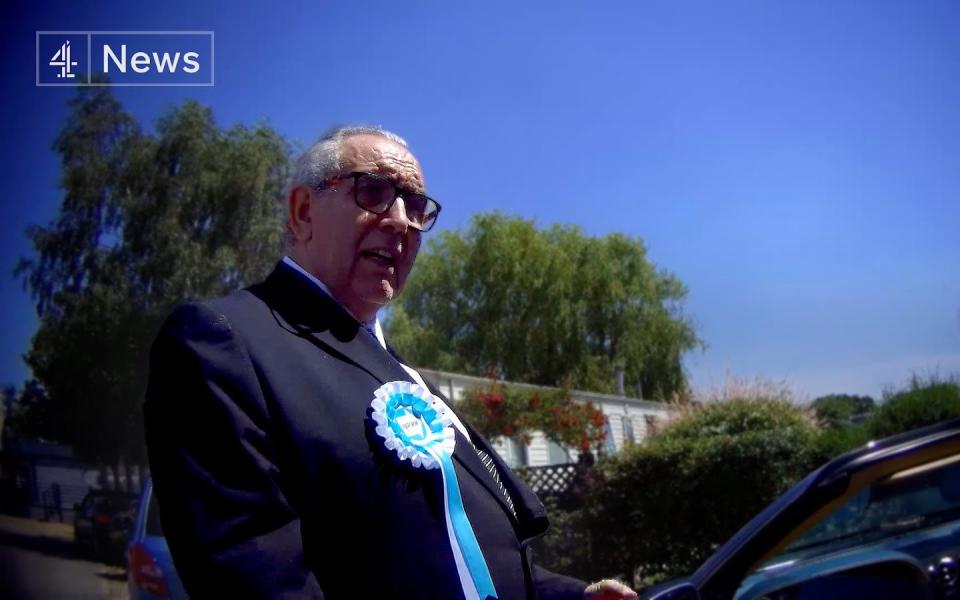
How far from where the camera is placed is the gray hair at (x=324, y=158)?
1815 mm

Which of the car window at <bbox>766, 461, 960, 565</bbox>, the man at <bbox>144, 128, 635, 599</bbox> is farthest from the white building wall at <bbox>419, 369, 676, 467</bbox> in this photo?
the man at <bbox>144, 128, 635, 599</bbox>

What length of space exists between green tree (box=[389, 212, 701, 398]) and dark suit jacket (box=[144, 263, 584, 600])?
2799 cm

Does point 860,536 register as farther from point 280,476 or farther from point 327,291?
point 280,476

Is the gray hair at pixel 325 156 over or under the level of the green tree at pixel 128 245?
under

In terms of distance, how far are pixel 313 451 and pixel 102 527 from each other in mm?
9782

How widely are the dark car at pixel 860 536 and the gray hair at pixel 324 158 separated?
64.2 inches

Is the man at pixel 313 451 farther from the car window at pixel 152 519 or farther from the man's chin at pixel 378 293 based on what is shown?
the car window at pixel 152 519

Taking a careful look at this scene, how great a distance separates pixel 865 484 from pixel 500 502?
1442mm

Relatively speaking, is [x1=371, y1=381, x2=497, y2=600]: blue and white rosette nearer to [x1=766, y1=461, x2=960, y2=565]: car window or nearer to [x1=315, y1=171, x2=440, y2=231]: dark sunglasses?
[x1=315, y1=171, x2=440, y2=231]: dark sunglasses

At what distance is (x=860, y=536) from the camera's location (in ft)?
9.20

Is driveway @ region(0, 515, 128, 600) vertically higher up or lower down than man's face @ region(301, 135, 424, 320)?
lower down

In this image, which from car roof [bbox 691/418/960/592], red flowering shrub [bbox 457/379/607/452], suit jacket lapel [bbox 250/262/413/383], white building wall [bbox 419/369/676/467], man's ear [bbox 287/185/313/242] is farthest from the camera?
white building wall [bbox 419/369/676/467]

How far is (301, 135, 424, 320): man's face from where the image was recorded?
1.76 meters

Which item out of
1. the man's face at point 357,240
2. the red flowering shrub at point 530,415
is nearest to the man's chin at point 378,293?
the man's face at point 357,240
